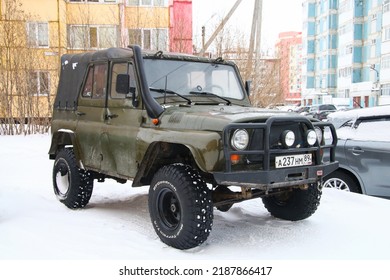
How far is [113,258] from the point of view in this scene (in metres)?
4.27

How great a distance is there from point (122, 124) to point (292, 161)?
2.06m

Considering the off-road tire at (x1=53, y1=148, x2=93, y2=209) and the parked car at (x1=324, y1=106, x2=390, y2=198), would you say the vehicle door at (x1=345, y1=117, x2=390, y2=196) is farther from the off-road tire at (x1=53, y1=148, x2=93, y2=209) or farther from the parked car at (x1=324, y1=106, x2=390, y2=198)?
the off-road tire at (x1=53, y1=148, x2=93, y2=209)

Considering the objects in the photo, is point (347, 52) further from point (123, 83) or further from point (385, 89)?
point (123, 83)

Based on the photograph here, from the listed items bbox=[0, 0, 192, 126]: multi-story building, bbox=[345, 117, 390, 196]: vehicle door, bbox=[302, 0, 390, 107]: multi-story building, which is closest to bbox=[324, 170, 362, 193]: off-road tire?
bbox=[345, 117, 390, 196]: vehicle door

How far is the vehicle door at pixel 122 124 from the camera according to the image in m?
5.21

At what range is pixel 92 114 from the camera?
19.7ft

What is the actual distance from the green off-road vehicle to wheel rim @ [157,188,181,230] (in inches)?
0.4

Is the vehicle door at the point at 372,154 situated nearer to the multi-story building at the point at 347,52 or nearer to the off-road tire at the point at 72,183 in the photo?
the off-road tire at the point at 72,183

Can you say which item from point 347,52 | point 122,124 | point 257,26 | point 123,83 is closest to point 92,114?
point 122,124

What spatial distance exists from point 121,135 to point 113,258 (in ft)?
5.30

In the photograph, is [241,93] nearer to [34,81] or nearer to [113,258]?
[113,258]

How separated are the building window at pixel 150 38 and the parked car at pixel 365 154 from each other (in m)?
12.1

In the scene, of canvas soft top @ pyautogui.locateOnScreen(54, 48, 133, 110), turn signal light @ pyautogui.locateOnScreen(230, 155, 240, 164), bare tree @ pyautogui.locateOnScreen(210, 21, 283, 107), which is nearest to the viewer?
turn signal light @ pyautogui.locateOnScreen(230, 155, 240, 164)

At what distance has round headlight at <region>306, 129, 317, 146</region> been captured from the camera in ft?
15.4
